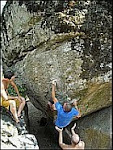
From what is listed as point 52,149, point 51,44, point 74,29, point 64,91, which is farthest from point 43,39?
point 52,149

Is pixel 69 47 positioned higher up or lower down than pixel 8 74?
higher up

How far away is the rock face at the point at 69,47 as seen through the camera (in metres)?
9.28

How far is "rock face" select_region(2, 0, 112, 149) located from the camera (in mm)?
9281

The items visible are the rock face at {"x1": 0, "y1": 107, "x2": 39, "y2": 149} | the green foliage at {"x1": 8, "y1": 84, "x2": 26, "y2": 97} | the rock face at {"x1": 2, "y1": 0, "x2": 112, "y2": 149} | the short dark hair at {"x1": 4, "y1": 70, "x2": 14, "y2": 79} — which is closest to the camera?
the rock face at {"x1": 0, "y1": 107, "x2": 39, "y2": 149}

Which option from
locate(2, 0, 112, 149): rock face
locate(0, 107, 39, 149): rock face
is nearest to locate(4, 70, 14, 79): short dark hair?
locate(2, 0, 112, 149): rock face

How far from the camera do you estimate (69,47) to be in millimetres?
9344

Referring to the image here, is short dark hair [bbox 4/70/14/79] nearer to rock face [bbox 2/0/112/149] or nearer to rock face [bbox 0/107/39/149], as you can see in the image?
rock face [bbox 2/0/112/149]

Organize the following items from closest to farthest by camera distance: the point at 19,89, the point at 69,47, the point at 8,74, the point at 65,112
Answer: the point at 65,112
the point at 69,47
the point at 8,74
the point at 19,89

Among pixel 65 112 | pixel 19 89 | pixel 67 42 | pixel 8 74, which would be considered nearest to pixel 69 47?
pixel 67 42

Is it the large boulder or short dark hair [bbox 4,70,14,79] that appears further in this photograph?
short dark hair [bbox 4,70,14,79]

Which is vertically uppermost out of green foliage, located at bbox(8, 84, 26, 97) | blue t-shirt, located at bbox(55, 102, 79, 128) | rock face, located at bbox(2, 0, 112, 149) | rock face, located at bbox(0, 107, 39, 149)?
rock face, located at bbox(2, 0, 112, 149)

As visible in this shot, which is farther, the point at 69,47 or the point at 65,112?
the point at 69,47

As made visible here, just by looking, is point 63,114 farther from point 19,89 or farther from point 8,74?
point 19,89

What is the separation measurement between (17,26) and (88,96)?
2629 millimetres
